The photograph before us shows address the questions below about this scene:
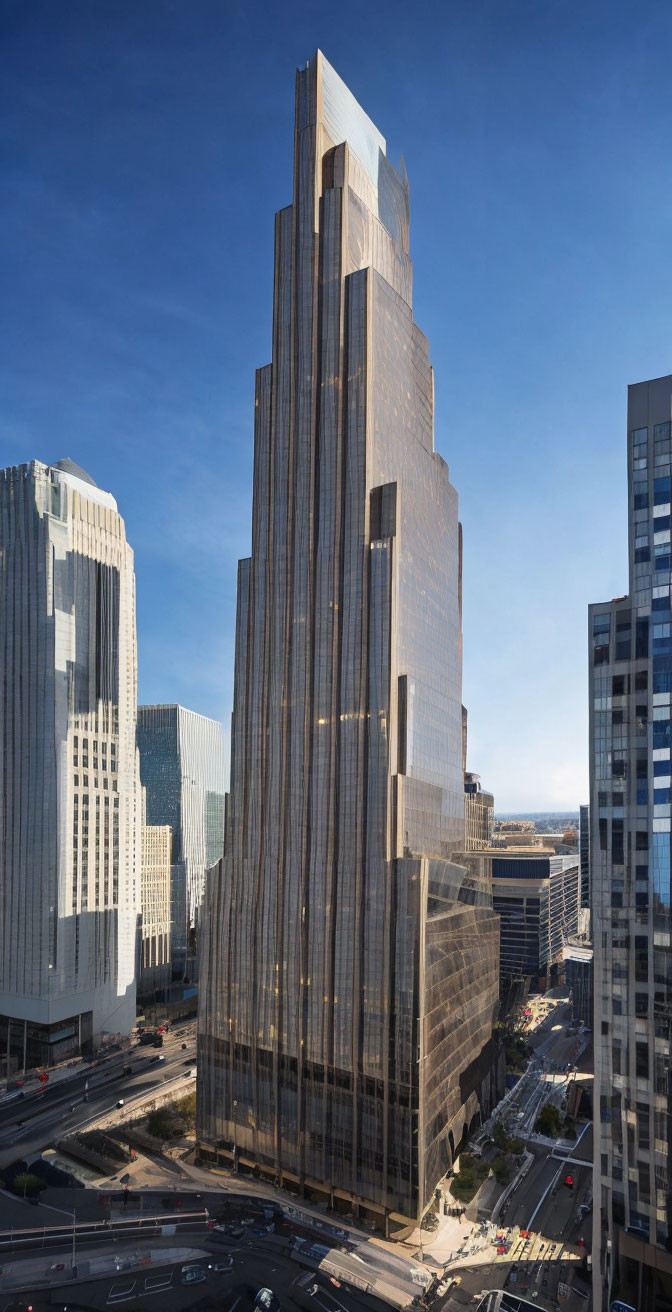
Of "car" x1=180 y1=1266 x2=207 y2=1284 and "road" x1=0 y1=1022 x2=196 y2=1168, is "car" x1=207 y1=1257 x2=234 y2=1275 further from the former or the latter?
"road" x1=0 y1=1022 x2=196 y2=1168

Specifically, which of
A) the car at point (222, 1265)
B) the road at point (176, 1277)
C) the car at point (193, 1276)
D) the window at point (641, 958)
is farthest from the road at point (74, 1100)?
the window at point (641, 958)

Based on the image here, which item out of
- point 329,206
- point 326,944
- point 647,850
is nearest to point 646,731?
point 647,850

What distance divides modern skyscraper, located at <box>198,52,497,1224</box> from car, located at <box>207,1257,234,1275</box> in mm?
21397

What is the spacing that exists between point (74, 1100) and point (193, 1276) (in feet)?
266

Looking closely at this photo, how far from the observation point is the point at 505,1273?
342 ft

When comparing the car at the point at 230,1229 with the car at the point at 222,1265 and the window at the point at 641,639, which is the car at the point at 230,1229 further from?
the window at the point at 641,639

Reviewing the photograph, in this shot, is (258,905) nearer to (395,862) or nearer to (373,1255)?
(395,862)

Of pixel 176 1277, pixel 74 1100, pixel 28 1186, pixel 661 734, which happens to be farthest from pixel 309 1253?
pixel 74 1100

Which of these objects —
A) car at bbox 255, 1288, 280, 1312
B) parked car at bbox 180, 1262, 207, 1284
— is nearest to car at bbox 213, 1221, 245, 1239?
parked car at bbox 180, 1262, 207, 1284

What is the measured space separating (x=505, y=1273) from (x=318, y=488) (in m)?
119

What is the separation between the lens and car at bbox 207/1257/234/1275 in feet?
333

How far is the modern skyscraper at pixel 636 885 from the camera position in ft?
298

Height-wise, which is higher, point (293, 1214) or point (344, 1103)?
point (344, 1103)

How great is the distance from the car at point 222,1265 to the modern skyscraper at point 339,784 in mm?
21397
